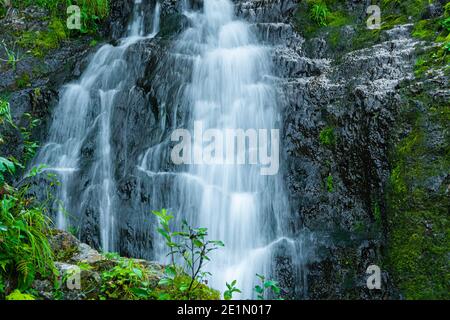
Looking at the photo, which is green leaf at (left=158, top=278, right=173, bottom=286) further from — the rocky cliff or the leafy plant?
the leafy plant

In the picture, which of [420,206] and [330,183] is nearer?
[420,206]

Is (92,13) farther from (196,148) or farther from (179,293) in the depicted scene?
(179,293)

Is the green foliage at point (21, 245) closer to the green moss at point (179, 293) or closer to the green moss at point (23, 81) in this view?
the green moss at point (179, 293)

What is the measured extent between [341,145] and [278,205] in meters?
1.21

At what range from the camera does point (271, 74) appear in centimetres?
713

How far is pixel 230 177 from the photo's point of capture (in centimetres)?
634

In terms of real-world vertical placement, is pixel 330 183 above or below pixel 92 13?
below

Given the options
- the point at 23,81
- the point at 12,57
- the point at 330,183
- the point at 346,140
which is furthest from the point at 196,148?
the point at 12,57

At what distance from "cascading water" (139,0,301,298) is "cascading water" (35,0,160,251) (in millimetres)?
799

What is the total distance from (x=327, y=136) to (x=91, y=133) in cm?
412

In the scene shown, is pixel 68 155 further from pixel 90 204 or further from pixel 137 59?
pixel 137 59

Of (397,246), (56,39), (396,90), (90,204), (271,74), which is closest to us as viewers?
(397,246)
